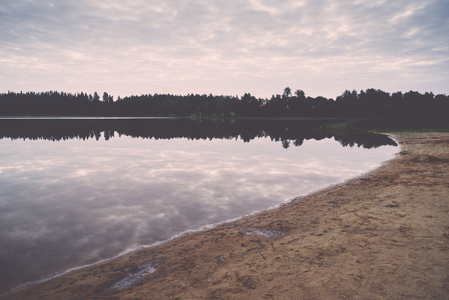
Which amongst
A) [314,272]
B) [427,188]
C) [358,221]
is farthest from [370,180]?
[314,272]

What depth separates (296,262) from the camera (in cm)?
679

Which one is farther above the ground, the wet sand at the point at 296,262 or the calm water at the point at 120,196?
the wet sand at the point at 296,262

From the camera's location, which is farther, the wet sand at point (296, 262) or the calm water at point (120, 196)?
the calm water at point (120, 196)

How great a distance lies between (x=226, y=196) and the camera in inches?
556

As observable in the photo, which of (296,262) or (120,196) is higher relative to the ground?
(296,262)

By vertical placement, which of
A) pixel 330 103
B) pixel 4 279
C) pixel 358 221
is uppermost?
pixel 330 103

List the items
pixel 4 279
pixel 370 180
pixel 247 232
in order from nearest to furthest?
1. pixel 4 279
2. pixel 247 232
3. pixel 370 180

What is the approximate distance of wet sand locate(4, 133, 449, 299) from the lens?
221 inches

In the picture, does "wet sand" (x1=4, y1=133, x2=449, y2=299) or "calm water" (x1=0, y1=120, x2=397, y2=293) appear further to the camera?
"calm water" (x1=0, y1=120, x2=397, y2=293)

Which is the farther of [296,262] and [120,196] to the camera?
[120,196]

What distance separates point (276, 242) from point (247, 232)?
1327 millimetres

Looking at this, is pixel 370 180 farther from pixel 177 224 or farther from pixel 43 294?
pixel 43 294

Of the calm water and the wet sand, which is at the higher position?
the wet sand

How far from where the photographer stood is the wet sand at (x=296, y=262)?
18.5ft
